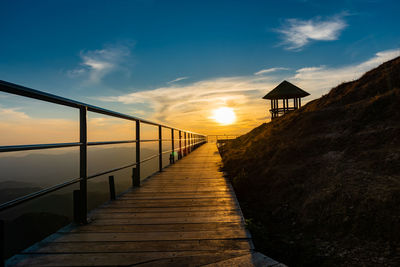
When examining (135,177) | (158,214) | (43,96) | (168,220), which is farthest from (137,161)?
(43,96)

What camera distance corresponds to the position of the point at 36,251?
179 cm

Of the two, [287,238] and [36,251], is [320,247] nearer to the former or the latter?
[287,238]

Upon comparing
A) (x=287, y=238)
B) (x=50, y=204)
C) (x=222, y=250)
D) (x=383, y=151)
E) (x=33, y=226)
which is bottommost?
(x=50, y=204)

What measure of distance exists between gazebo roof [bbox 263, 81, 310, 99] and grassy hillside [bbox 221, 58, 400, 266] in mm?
12191

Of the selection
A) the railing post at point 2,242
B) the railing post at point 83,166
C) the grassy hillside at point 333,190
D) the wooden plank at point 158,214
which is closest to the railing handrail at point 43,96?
the railing post at point 83,166

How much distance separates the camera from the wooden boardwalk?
1645 millimetres

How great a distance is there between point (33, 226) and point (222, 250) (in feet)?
220

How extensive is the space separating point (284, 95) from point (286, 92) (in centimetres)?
30

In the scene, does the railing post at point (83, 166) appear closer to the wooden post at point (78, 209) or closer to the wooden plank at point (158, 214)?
the wooden post at point (78, 209)

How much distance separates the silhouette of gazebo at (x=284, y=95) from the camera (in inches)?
730

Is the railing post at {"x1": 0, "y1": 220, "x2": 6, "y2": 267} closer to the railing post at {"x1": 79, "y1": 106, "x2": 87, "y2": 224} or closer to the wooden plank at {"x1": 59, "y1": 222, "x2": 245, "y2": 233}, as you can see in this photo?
the wooden plank at {"x1": 59, "y1": 222, "x2": 245, "y2": 233}

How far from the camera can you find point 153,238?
200 centimetres

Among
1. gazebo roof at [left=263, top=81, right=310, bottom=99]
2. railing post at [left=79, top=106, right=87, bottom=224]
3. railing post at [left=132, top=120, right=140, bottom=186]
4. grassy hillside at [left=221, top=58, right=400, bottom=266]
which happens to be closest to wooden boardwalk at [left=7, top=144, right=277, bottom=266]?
railing post at [left=79, top=106, right=87, bottom=224]

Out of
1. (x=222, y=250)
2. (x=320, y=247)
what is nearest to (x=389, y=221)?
(x=320, y=247)
